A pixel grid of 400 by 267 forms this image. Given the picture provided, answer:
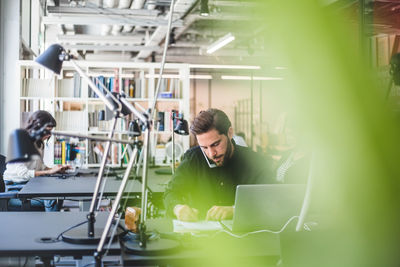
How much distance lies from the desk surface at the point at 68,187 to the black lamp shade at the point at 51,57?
1347 millimetres

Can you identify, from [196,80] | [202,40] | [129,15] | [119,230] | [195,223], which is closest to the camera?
[119,230]

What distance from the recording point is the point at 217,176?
10.1 ft

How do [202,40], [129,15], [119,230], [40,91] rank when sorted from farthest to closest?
[202,40] → [129,15] → [40,91] → [119,230]

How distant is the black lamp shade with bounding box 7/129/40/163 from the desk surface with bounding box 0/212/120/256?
19.5 inches

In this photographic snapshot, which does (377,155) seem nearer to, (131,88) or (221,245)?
(221,245)

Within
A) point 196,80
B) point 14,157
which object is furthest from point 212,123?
point 196,80

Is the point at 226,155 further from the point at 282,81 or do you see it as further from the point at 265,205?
the point at 282,81

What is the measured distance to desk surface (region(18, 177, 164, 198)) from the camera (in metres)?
3.42

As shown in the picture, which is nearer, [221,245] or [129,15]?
[221,245]

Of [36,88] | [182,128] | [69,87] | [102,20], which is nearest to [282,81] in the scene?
[102,20]

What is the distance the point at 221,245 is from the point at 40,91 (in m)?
5.14

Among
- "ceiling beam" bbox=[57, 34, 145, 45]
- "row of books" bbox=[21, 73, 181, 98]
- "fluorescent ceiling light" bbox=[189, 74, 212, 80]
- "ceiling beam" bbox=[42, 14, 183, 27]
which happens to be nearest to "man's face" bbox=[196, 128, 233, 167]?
"row of books" bbox=[21, 73, 181, 98]

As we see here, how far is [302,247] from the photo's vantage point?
1601mm

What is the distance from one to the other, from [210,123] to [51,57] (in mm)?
1156
